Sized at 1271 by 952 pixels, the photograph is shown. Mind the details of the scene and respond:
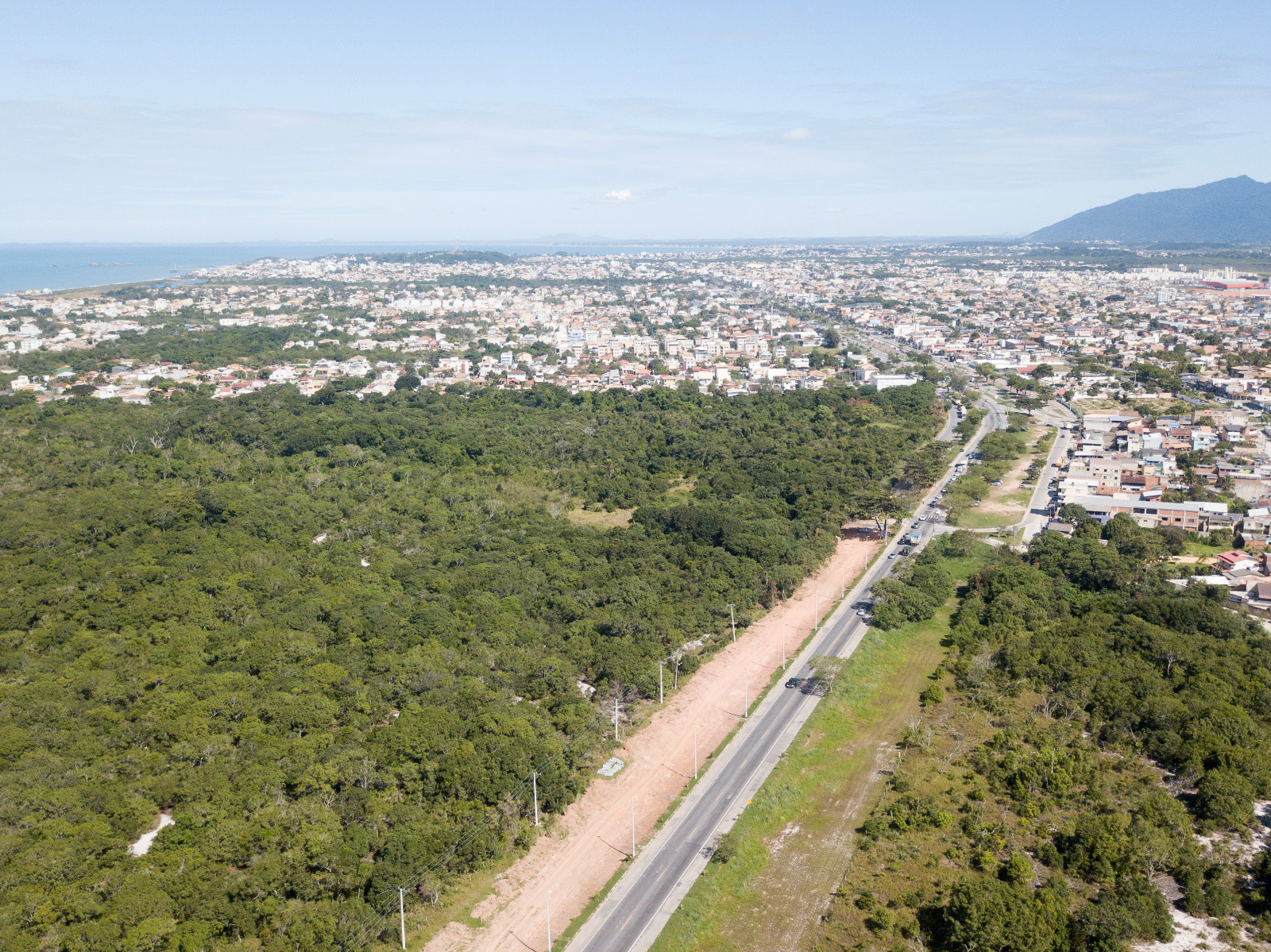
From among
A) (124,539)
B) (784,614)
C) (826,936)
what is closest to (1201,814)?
(826,936)

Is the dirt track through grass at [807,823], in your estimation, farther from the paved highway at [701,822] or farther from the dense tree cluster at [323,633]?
the dense tree cluster at [323,633]

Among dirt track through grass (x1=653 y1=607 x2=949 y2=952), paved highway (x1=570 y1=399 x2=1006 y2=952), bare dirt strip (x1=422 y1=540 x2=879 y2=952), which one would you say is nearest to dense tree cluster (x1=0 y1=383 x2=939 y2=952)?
bare dirt strip (x1=422 y1=540 x2=879 y2=952)

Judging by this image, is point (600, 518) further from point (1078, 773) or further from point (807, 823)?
point (1078, 773)

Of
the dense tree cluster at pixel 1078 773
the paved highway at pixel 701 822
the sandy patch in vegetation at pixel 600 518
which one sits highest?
the sandy patch in vegetation at pixel 600 518

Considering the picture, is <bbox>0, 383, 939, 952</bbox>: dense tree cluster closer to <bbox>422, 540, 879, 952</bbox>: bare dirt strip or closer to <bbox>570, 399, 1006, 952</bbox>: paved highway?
<bbox>422, 540, 879, 952</bbox>: bare dirt strip

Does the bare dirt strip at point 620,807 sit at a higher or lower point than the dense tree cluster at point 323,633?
lower

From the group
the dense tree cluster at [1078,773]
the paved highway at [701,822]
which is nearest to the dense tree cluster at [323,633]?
the paved highway at [701,822]

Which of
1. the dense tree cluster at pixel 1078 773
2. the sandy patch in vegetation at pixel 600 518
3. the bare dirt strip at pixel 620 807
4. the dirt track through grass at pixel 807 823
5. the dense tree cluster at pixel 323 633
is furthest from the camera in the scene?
the sandy patch in vegetation at pixel 600 518
